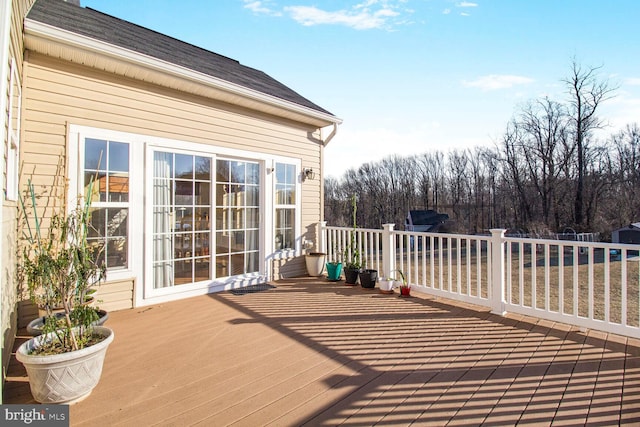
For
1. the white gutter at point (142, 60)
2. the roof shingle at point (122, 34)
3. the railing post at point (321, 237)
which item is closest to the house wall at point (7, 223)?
the white gutter at point (142, 60)

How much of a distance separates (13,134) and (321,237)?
4.40 meters

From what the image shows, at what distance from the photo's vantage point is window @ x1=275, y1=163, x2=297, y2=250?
5.59 meters

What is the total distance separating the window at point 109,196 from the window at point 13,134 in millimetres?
702

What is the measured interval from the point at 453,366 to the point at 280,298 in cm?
243

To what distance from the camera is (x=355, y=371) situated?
7.89ft

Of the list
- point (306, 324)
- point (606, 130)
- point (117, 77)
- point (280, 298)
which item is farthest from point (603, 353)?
point (606, 130)

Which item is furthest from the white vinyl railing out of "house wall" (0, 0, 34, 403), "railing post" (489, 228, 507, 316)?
"house wall" (0, 0, 34, 403)

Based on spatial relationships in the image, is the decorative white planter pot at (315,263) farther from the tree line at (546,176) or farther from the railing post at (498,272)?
the tree line at (546,176)

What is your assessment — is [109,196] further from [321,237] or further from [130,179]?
[321,237]

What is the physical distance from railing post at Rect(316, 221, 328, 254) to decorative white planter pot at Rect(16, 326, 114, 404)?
425 cm

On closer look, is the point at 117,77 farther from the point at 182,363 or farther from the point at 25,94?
the point at 182,363

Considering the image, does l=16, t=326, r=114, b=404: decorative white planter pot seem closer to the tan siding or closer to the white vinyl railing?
the tan siding

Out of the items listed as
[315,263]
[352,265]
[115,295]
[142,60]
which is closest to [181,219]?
[115,295]

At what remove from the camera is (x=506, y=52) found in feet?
27.1
